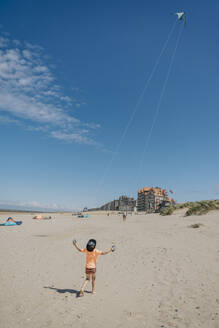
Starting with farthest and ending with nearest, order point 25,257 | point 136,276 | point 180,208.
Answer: point 180,208 < point 25,257 < point 136,276

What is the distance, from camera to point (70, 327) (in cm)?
516

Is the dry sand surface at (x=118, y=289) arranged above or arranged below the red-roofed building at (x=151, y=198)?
below

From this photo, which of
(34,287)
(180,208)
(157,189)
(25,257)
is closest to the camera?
(34,287)

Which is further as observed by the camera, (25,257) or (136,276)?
(25,257)

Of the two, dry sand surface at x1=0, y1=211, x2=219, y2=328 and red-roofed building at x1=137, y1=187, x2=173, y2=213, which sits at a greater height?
red-roofed building at x1=137, y1=187, x2=173, y2=213

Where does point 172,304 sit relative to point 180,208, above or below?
below

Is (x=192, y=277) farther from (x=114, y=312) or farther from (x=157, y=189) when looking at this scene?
(x=157, y=189)

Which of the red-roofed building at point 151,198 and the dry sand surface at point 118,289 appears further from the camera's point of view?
the red-roofed building at point 151,198

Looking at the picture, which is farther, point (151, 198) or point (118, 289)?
point (151, 198)

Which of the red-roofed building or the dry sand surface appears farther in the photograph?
the red-roofed building

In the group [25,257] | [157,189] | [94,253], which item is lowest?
[25,257]


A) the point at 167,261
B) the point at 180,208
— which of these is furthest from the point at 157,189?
the point at 167,261

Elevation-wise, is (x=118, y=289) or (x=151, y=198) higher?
(x=151, y=198)

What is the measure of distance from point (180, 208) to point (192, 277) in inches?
1654
